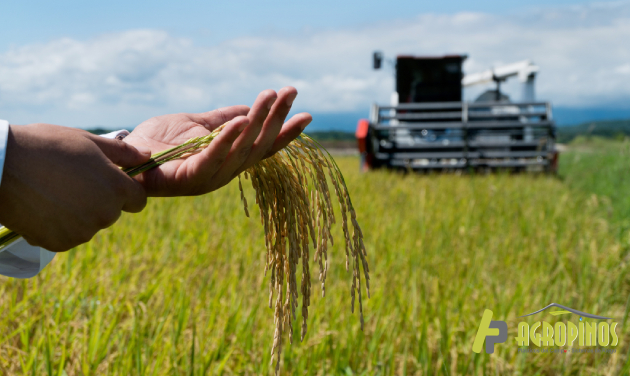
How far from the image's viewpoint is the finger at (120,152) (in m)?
1.03

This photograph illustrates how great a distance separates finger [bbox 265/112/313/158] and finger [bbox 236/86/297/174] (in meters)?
0.04

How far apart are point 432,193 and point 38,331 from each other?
4702 millimetres

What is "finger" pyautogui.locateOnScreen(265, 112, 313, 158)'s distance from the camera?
1.10 meters

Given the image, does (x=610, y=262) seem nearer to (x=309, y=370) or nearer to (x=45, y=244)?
(x=309, y=370)

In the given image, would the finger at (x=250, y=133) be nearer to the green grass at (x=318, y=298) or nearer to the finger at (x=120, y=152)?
the finger at (x=120, y=152)

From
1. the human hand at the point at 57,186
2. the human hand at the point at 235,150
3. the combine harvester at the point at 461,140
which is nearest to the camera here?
the human hand at the point at 57,186

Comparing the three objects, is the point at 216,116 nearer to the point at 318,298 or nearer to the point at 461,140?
the point at 318,298

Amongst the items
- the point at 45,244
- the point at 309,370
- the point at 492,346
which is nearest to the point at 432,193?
the point at 492,346

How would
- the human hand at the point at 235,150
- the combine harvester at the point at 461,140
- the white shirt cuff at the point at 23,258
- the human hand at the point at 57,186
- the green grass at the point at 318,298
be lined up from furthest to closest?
the combine harvester at the point at 461,140
the green grass at the point at 318,298
the white shirt cuff at the point at 23,258
the human hand at the point at 235,150
the human hand at the point at 57,186

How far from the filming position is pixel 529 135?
330 inches

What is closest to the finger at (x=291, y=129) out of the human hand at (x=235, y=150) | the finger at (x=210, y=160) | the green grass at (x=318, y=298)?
the human hand at (x=235, y=150)

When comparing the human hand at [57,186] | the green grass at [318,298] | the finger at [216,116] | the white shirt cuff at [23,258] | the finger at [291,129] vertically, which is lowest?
the green grass at [318,298]

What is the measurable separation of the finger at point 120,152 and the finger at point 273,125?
233 millimetres

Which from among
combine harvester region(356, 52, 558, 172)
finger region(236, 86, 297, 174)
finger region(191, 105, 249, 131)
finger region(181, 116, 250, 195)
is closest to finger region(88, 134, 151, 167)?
finger region(181, 116, 250, 195)
